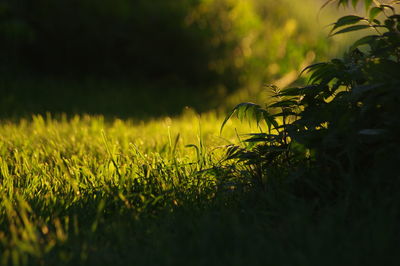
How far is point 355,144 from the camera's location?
224cm

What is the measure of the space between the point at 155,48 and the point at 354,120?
6.76 meters

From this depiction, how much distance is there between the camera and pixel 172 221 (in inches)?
92.0

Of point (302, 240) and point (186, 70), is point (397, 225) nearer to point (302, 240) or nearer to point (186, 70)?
point (302, 240)

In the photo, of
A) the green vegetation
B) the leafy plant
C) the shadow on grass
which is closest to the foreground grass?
the green vegetation

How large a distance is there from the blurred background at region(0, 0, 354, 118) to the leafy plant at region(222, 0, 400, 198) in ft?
18.1

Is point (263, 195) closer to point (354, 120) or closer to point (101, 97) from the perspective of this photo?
point (354, 120)

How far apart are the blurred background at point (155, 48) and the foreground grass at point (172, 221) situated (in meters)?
5.34

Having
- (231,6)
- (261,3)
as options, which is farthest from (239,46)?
(261,3)

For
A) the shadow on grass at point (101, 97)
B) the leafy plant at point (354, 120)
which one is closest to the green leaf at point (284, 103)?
the leafy plant at point (354, 120)

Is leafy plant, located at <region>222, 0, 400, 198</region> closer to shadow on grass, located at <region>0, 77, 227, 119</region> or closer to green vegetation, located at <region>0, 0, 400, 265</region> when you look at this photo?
green vegetation, located at <region>0, 0, 400, 265</region>

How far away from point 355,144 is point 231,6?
6730 millimetres

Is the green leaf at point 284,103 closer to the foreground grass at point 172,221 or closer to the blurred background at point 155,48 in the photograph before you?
the foreground grass at point 172,221

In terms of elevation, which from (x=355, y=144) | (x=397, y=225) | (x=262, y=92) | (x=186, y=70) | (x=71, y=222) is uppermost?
(x=186, y=70)

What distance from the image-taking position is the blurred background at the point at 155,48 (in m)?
8.56
